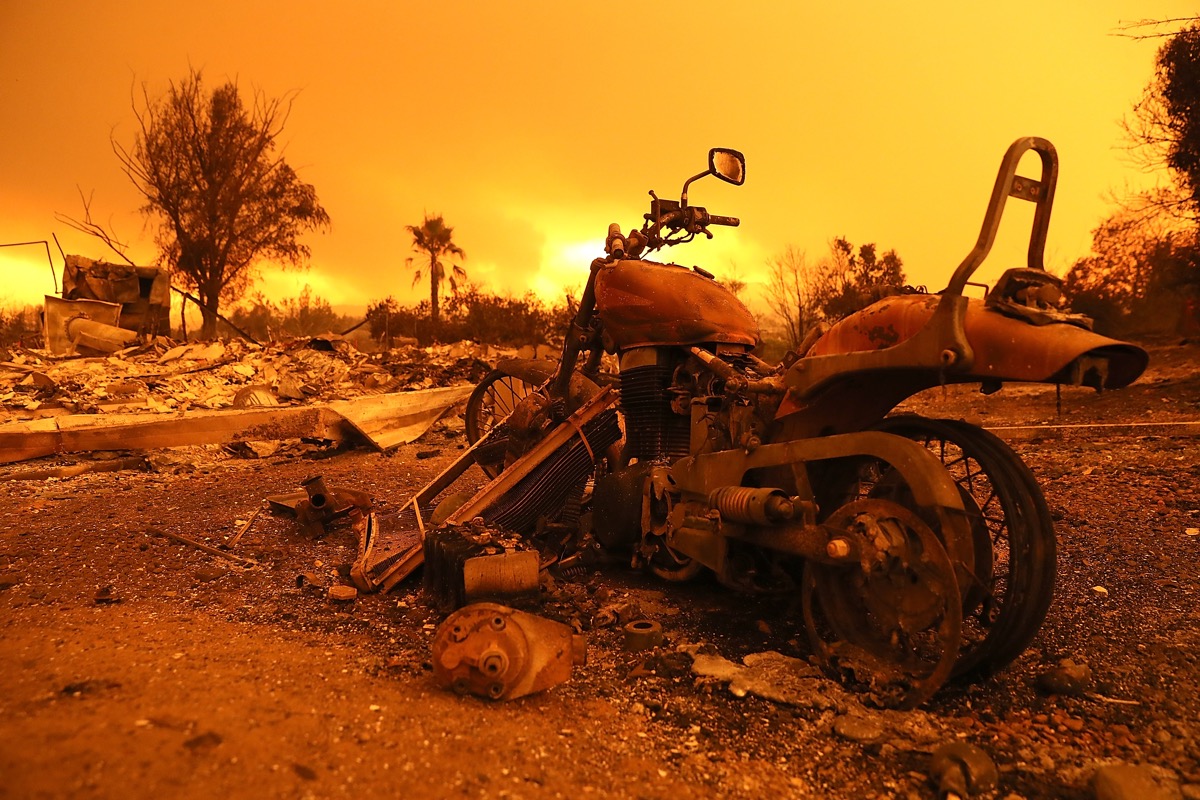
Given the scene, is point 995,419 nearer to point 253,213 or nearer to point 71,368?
point 71,368

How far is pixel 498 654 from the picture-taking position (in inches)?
82.4

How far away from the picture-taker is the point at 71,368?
1195cm

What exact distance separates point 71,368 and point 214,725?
13184mm

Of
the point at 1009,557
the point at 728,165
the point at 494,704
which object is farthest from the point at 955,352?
the point at 728,165

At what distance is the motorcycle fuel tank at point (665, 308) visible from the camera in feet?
10.6

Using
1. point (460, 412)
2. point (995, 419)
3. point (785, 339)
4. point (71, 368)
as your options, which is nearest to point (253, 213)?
point (71, 368)

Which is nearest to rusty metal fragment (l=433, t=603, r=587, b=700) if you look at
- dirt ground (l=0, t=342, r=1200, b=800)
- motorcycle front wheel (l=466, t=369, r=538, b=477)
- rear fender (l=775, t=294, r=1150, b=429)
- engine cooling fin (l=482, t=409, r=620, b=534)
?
dirt ground (l=0, t=342, r=1200, b=800)

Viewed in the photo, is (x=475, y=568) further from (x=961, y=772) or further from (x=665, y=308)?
(x=961, y=772)

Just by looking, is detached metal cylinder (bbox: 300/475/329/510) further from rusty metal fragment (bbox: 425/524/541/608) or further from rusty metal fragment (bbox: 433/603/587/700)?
rusty metal fragment (bbox: 433/603/587/700)

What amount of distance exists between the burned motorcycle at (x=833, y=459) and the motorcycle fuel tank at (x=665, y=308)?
10 mm

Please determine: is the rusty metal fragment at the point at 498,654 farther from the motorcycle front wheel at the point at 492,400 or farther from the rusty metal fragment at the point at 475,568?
the motorcycle front wheel at the point at 492,400

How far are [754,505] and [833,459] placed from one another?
39 centimetres

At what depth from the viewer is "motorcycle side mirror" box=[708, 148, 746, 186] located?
3.54 m

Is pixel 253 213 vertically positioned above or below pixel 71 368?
above
